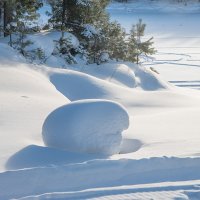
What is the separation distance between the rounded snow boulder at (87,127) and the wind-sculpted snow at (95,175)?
26.3 inches

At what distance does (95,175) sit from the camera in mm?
5656

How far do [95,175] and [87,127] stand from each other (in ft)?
3.11

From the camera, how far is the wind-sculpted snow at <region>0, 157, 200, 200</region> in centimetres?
537

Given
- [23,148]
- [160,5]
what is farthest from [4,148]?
[160,5]

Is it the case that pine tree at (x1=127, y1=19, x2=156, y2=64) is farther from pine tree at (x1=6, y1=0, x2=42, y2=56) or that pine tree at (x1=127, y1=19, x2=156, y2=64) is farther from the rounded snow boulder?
the rounded snow boulder

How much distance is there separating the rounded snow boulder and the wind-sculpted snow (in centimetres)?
67

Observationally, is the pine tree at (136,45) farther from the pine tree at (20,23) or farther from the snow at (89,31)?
the pine tree at (20,23)

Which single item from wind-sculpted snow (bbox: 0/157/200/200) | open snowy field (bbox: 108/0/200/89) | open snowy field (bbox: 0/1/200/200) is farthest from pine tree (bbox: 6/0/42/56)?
wind-sculpted snow (bbox: 0/157/200/200)

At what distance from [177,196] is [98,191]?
863 mm

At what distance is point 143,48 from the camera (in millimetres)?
20797

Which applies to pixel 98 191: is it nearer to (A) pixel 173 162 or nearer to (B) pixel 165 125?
(A) pixel 173 162

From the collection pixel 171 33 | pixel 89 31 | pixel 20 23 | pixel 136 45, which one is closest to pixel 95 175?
pixel 20 23

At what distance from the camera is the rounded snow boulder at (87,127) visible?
21.1 feet

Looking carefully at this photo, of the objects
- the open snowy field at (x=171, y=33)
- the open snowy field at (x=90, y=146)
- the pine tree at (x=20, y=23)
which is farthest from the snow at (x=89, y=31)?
the open snowy field at (x=90, y=146)
